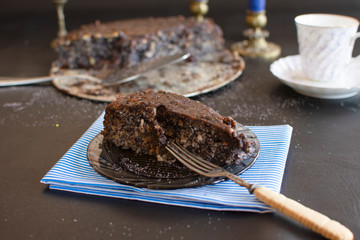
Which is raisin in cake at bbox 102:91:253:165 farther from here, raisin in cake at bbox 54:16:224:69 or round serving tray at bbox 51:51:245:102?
raisin in cake at bbox 54:16:224:69

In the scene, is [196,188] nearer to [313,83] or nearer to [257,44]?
[313,83]

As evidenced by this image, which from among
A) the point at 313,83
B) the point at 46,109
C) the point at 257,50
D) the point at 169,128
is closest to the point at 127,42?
the point at 46,109

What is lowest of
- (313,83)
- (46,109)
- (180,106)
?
(46,109)

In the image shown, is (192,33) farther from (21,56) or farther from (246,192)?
(246,192)

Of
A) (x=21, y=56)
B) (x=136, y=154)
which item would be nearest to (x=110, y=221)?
(x=136, y=154)

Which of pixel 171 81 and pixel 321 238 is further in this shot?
pixel 171 81

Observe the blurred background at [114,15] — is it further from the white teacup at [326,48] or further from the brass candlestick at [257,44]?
the white teacup at [326,48]
